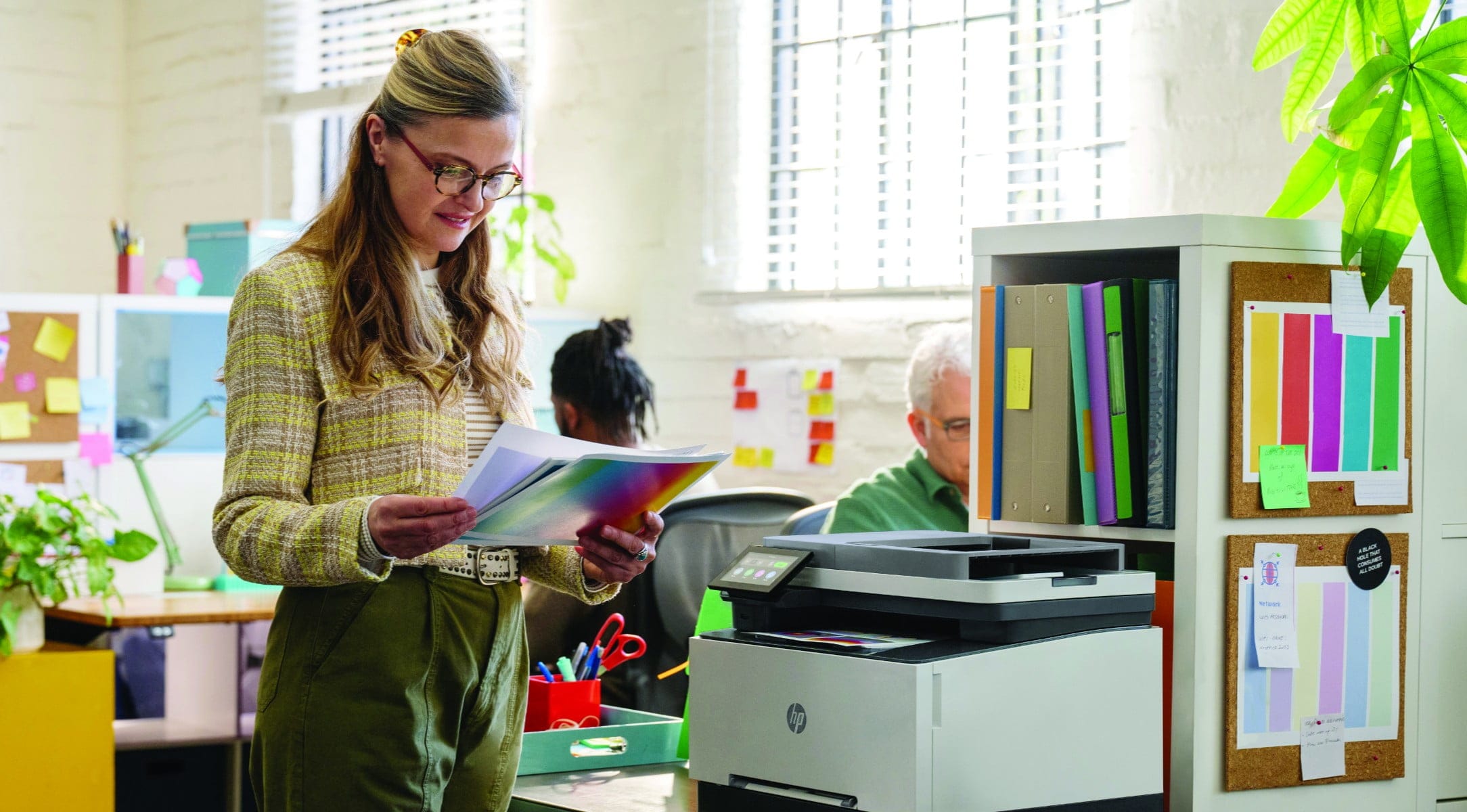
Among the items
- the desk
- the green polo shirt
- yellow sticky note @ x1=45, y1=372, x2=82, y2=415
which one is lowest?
the desk

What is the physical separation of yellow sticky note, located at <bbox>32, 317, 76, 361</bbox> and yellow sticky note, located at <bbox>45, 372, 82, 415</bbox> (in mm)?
56

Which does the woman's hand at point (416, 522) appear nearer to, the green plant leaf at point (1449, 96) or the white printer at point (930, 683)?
the white printer at point (930, 683)

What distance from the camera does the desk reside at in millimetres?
1673

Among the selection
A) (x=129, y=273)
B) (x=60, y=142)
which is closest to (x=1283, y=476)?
(x=129, y=273)

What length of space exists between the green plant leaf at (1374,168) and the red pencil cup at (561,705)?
102 cm

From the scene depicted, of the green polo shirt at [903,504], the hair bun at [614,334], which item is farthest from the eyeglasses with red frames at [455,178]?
the hair bun at [614,334]

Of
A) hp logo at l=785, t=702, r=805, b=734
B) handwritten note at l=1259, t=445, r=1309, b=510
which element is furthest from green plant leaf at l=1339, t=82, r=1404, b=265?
hp logo at l=785, t=702, r=805, b=734

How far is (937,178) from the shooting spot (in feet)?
12.2

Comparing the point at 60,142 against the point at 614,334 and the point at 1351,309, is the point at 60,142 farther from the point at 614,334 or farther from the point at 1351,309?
the point at 1351,309

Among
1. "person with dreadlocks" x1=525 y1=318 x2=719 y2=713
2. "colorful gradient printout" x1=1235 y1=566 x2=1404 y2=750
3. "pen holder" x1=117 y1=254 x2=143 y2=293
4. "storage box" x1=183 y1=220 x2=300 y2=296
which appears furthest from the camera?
"storage box" x1=183 y1=220 x2=300 y2=296

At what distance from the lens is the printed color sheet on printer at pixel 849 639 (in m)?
1.42

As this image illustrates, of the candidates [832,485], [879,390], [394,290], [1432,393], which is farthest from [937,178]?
[394,290]

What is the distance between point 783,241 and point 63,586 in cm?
187

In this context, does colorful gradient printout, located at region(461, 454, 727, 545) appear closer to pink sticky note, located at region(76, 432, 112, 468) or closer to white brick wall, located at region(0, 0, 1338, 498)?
white brick wall, located at region(0, 0, 1338, 498)
